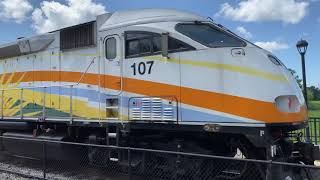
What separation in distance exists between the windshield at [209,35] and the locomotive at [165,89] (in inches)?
0.8

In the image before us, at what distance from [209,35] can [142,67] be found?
1.60 m

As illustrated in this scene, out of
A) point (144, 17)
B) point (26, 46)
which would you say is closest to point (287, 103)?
point (144, 17)

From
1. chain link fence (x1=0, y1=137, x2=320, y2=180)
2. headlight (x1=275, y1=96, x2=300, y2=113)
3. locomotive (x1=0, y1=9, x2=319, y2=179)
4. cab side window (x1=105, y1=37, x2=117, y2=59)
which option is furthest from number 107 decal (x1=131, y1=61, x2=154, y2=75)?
headlight (x1=275, y1=96, x2=300, y2=113)

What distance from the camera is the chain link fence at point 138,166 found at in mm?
7680

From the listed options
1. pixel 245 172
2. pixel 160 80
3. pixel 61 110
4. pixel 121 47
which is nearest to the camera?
pixel 245 172

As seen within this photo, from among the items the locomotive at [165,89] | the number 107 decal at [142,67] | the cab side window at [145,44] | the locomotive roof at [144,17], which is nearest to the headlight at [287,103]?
the locomotive at [165,89]

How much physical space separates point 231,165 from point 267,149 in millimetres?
698

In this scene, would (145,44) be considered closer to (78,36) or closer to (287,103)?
(78,36)

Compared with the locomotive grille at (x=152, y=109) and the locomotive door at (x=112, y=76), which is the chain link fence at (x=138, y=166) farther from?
the locomotive door at (x=112, y=76)

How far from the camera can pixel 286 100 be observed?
818cm

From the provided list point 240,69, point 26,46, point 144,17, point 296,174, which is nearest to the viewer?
point 296,174

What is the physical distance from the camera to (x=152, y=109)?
376 inches

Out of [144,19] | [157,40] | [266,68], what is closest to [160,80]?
[157,40]

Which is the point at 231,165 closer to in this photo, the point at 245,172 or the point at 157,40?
the point at 245,172
